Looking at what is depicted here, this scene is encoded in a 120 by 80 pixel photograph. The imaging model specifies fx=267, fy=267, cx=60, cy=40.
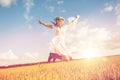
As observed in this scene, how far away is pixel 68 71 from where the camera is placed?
5898 millimetres

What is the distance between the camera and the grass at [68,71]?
5656 mm

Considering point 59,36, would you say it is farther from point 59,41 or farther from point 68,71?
point 68,71

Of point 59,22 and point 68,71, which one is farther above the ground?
point 59,22

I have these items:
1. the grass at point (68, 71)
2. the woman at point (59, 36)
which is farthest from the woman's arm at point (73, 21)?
the grass at point (68, 71)

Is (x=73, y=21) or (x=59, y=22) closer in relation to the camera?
(x=59, y=22)

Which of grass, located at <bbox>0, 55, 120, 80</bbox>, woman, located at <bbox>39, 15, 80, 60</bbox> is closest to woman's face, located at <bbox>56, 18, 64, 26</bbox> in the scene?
woman, located at <bbox>39, 15, 80, 60</bbox>

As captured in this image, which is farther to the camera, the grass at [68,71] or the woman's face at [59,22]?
the woman's face at [59,22]

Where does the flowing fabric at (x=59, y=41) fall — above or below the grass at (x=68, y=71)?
above

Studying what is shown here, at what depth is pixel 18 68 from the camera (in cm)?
576

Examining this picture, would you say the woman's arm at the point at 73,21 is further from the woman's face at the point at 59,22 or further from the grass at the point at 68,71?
the grass at the point at 68,71

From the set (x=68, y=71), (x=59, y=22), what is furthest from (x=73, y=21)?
(x=68, y=71)

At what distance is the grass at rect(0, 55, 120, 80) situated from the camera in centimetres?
566

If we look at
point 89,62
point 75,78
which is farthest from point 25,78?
point 89,62

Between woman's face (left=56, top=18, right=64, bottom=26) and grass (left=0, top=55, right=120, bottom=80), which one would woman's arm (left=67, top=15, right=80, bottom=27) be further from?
grass (left=0, top=55, right=120, bottom=80)
